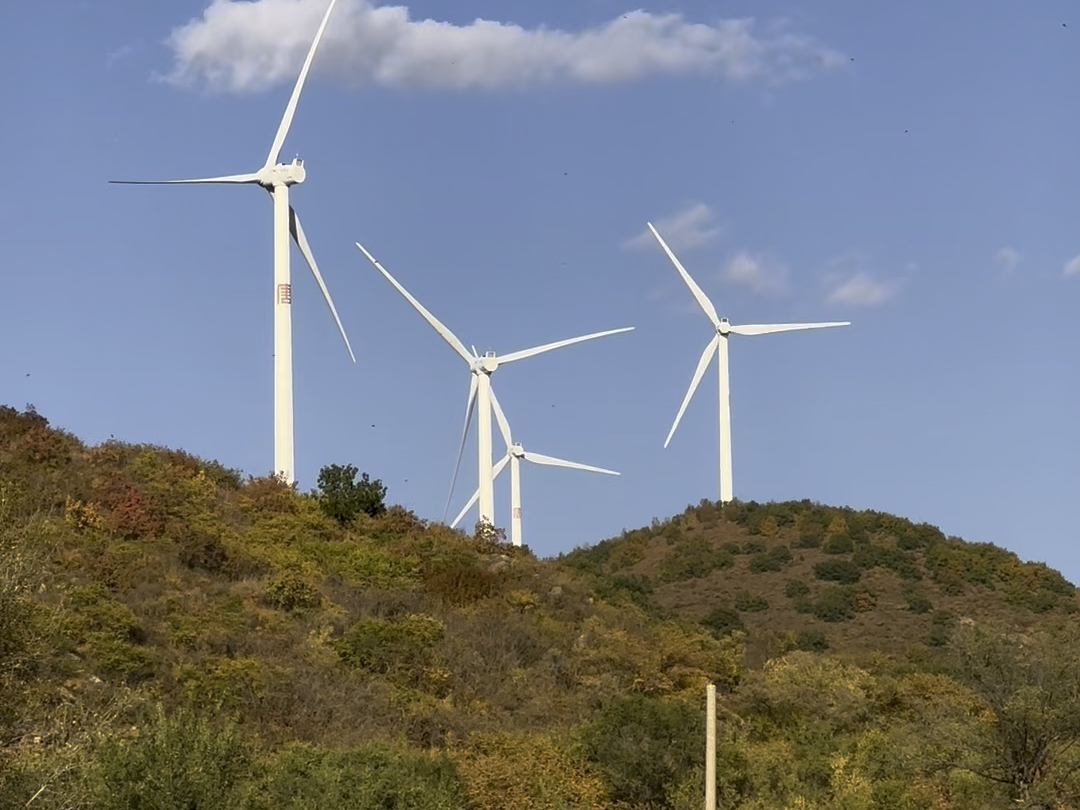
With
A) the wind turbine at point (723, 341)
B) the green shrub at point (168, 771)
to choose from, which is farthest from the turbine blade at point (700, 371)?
the green shrub at point (168, 771)

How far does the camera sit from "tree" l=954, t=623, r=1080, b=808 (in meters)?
32.2

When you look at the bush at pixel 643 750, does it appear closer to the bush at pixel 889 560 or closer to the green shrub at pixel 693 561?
the green shrub at pixel 693 561

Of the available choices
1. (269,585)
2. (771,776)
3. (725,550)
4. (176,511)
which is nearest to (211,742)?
(771,776)

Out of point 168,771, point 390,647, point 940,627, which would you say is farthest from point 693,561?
point 168,771

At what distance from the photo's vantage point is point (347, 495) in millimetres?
57125

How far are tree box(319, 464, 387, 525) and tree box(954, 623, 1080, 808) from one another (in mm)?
27102

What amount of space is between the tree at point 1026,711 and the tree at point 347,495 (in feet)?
88.9

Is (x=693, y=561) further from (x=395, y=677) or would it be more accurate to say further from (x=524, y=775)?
(x=524, y=775)

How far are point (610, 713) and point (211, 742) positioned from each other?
14264 mm

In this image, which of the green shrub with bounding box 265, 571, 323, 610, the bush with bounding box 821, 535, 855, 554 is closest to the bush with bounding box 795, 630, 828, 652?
the bush with bounding box 821, 535, 855, 554

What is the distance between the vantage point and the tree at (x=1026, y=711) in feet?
105

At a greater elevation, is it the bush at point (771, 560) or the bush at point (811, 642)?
the bush at point (771, 560)

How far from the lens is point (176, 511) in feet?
165

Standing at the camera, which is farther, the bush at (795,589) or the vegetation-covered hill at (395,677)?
the bush at (795,589)
